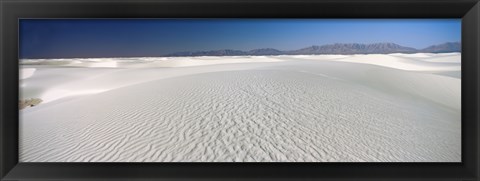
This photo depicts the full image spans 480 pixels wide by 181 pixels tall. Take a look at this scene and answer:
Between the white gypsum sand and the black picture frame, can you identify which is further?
the white gypsum sand

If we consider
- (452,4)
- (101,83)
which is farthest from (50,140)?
(452,4)

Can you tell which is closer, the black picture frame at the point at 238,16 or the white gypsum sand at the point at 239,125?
the black picture frame at the point at 238,16

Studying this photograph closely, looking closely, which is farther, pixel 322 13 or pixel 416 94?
pixel 416 94

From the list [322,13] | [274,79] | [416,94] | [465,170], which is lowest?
[465,170]

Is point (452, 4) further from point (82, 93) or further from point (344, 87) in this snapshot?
point (82, 93)

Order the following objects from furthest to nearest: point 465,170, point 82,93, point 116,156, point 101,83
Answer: point 101,83 → point 82,93 → point 116,156 → point 465,170

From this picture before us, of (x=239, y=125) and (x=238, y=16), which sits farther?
(x=239, y=125)

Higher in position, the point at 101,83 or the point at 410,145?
the point at 101,83

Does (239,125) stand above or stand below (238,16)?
below
